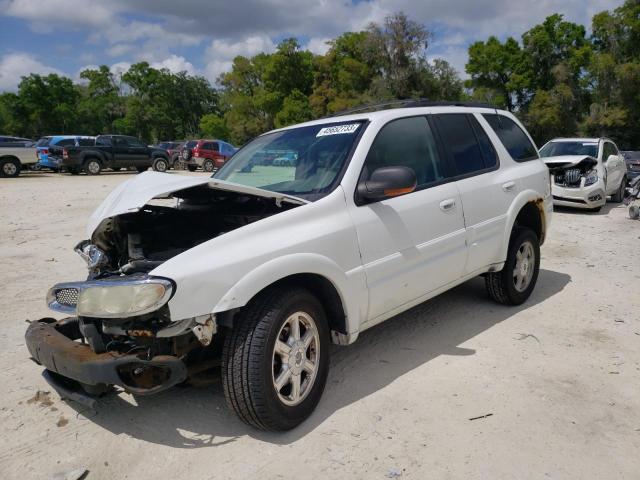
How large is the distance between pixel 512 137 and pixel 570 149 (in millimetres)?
9189

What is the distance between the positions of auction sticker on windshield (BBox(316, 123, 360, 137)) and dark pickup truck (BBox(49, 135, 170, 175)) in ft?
70.3

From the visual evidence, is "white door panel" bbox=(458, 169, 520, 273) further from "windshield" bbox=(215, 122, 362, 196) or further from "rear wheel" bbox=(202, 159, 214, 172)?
"rear wheel" bbox=(202, 159, 214, 172)

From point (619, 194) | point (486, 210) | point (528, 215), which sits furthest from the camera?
point (619, 194)

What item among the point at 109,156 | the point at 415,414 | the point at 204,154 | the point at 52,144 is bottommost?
the point at 415,414

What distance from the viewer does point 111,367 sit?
2525 mm

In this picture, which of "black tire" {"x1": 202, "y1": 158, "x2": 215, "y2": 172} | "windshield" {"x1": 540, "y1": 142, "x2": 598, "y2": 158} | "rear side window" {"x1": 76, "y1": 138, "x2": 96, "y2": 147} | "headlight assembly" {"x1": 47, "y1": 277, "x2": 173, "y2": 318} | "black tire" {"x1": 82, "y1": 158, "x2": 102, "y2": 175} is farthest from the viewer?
"black tire" {"x1": 202, "y1": 158, "x2": 215, "y2": 172}

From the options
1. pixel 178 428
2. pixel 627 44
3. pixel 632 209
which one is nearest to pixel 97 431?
pixel 178 428

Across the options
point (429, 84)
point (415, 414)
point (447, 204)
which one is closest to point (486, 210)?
point (447, 204)

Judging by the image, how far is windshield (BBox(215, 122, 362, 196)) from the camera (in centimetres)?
342

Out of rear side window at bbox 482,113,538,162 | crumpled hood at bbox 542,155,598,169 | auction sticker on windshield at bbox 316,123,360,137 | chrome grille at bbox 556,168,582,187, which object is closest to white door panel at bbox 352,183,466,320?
auction sticker on windshield at bbox 316,123,360,137

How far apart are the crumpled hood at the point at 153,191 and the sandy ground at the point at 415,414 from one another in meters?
1.29

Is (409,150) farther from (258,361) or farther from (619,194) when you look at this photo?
(619,194)

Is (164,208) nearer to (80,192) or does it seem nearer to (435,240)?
(435,240)

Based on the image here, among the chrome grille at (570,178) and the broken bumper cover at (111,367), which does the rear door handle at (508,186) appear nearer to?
the broken bumper cover at (111,367)
